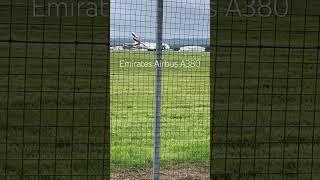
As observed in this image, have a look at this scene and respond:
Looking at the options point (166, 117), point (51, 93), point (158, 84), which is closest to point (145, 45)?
point (158, 84)

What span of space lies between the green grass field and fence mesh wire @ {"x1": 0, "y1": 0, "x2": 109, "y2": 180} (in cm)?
86

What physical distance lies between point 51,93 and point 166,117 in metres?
1.96

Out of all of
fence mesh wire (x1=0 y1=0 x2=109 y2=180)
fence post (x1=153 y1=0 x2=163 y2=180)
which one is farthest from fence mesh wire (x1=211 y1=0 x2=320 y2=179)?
fence mesh wire (x1=0 y1=0 x2=109 y2=180)

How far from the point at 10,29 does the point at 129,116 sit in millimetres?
1715

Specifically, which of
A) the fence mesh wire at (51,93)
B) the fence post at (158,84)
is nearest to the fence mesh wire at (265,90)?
the fence post at (158,84)

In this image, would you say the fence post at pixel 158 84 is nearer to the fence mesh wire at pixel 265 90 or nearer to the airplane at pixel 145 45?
the airplane at pixel 145 45

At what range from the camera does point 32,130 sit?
3.63 meters

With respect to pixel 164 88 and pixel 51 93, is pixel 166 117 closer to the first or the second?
pixel 164 88

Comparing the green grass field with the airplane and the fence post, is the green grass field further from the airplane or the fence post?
the fence post

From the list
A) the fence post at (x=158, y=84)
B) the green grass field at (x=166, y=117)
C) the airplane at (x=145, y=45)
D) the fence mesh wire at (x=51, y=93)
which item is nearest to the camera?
the fence mesh wire at (x=51, y=93)

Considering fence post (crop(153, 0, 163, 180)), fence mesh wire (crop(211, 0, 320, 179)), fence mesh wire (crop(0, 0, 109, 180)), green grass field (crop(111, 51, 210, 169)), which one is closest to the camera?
fence mesh wire (crop(0, 0, 109, 180))

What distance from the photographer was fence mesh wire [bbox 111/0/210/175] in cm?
415

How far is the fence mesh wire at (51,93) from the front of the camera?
355 cm

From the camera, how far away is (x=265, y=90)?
151 inches
